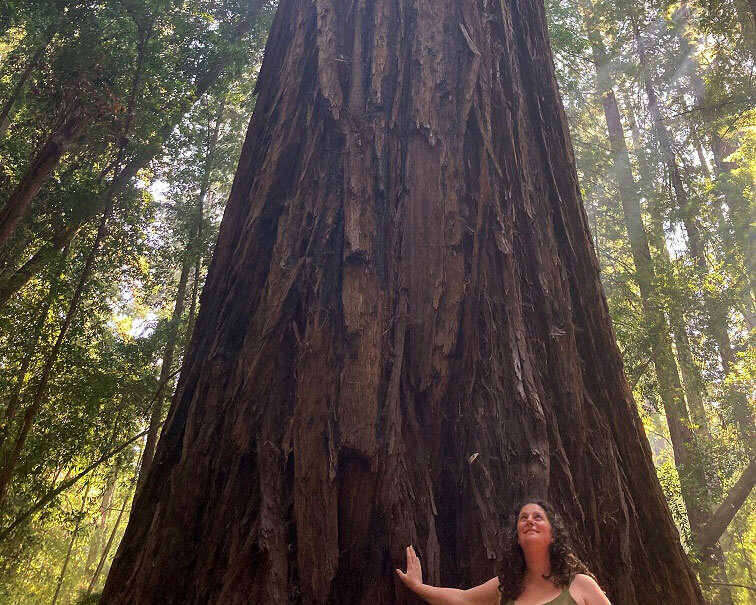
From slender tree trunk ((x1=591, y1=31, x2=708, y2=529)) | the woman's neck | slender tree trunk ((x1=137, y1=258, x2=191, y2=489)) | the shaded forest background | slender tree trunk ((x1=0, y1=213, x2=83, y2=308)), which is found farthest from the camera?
slender tree trunk ((x1=591, y1=31, x2=708, y2=529))

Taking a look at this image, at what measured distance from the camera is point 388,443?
1.91 m

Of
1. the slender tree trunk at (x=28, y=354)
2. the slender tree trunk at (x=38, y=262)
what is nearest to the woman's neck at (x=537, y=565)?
the slender tree trunk at (x=28, y=354)

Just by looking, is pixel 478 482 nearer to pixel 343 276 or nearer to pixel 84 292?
pixel 343 276

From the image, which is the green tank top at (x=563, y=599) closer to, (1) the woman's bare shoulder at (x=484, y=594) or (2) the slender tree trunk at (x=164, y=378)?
(1) the woman's bare shoulder at (x=484, y=594)

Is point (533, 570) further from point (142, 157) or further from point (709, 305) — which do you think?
point (709, 305)

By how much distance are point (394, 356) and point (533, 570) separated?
0.83 meters

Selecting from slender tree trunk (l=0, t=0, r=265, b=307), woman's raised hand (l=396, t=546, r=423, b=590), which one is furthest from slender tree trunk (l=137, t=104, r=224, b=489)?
woman's raised hand (l=396, t=546, r=423, b=590)

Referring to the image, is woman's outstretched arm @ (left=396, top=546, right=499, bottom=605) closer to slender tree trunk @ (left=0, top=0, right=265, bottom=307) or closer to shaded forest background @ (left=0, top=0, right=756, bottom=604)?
shaded forest background @ (left=0, top=0, right=756, bottom=604)

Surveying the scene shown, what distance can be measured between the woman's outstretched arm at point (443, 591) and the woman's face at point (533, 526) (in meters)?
0.17

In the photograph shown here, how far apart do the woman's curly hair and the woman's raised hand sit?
271 mm

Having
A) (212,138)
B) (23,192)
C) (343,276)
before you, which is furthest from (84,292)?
(343,276)

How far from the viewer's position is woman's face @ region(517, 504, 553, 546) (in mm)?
1760

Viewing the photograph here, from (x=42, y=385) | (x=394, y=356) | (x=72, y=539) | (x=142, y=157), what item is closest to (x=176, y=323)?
(x=142, y=157)

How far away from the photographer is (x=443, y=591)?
67.7 inches
